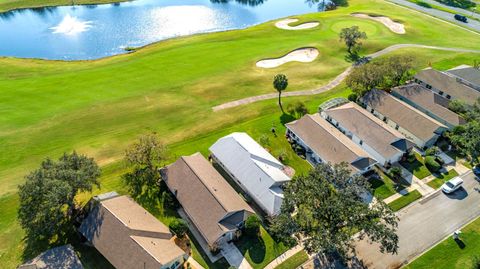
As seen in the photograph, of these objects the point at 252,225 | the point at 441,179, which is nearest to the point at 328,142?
the point at 441,179

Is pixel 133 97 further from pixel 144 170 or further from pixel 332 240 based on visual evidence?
pixel 332 240

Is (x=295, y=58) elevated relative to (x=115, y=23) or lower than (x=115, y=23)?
lower

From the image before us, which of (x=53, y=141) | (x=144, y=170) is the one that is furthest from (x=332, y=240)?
(x=53, y=141)

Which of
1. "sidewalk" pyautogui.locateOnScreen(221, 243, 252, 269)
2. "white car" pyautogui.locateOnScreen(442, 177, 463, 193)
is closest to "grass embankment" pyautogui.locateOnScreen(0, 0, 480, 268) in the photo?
"sidewalk" pyautogui.locateOnScreen(221, 243, 252, 269)

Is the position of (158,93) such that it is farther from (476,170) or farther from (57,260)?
(476,170)

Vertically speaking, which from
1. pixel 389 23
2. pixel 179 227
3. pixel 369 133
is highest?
pixel 389 23

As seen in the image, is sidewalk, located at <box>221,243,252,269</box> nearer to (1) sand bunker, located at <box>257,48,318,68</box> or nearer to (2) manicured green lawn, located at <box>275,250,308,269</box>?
(2) manicured green lawn, located at <box>275,250,308,269</box>

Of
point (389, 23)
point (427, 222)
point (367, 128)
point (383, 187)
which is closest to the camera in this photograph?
point (427, 222)
